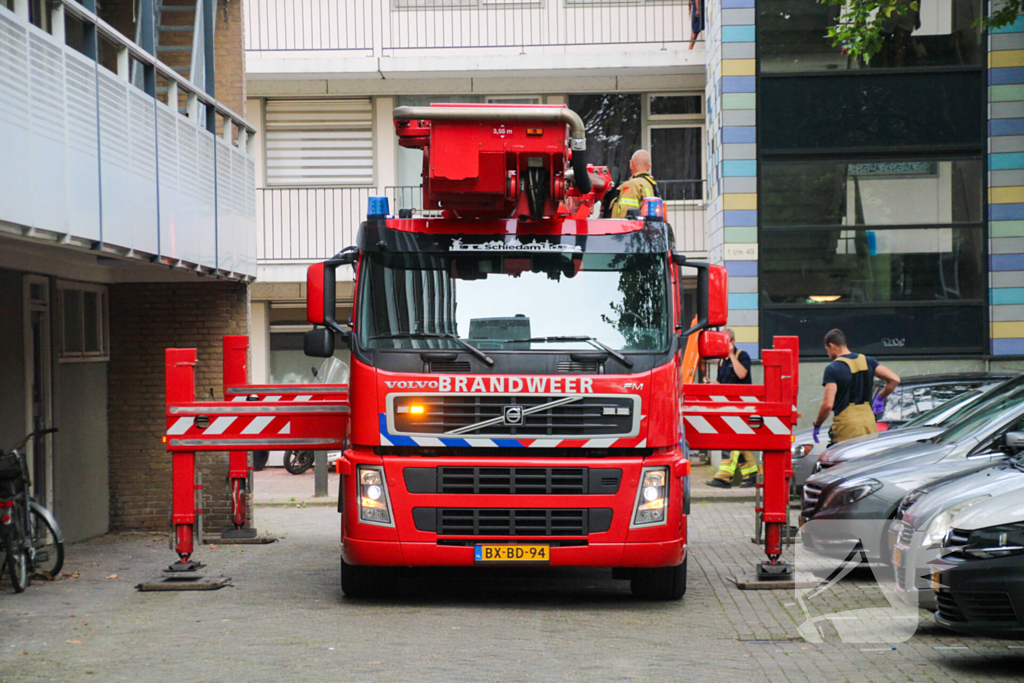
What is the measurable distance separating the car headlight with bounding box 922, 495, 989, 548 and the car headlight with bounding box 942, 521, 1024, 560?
0.43 meters

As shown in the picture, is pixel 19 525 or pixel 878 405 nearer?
pixel 19 525

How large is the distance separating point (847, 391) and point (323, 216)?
1210 centimetres

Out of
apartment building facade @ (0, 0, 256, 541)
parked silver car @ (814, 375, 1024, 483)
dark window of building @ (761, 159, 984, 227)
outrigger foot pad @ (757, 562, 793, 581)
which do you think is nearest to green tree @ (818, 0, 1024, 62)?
dark window of building @ (761, 159, 984, 227)

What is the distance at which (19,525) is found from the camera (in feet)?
32.6

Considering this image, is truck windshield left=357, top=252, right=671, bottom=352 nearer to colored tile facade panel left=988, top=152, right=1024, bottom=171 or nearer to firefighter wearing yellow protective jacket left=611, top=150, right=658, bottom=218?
firefighter wearing yellow protective jacket left=611, top=150, right=658, bottom=218

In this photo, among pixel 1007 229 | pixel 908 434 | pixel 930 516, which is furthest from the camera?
pixel 1007 229

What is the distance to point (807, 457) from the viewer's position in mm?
14180

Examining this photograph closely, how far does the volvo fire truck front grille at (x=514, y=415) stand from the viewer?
8.65 metres

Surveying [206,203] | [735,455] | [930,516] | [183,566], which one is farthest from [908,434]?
[206,203]

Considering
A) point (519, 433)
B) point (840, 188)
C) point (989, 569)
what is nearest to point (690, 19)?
point (840, 188)

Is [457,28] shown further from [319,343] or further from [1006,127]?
[319,343]

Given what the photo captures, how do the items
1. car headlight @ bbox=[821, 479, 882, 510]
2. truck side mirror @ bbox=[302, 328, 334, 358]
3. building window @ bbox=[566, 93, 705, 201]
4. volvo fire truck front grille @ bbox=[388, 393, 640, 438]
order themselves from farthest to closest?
building window @ bbox=[566, 93, 705, 201] → car headlight @ bbox=[821, 479, 882, 510] → truck side mirror @ bbox=[302, 328, 334, 358] → volvo fire truck front grille @ bbox=[388, 393, 640, 438]

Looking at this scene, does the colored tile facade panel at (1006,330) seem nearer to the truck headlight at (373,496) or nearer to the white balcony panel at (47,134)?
the truck headlight at (373,496)

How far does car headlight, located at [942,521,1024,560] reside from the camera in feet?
21.6
